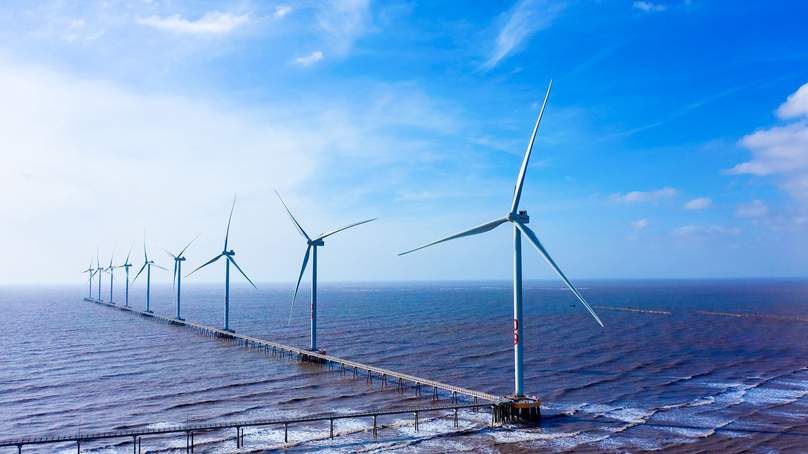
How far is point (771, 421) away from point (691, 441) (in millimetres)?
8175

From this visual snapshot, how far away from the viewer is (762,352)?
61750 millimetres

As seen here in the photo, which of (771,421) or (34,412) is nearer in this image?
(771,421)

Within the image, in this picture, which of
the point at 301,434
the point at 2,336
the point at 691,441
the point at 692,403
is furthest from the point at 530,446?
the point at 2,336

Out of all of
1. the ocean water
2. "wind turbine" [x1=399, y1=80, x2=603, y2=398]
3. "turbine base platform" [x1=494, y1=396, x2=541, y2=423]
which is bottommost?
the ocean water

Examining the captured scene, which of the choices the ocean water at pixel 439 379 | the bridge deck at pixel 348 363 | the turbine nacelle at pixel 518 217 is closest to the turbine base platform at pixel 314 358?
the bridge deck at pixel 348 363

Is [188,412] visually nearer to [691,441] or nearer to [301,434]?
[301,434]

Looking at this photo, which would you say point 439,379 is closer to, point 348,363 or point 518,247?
point 348,363

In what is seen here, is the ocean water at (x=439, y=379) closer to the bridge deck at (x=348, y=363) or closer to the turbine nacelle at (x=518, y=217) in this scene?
the bridge deck at (x=348, y=363)

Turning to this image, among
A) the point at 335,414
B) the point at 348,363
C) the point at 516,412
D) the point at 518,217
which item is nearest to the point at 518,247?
the point at 518,217

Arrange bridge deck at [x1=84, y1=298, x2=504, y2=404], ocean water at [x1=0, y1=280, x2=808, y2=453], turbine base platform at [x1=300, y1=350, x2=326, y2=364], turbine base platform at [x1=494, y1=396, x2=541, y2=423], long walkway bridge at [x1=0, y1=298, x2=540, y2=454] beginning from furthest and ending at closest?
turbine base platform at [x1=300, y1=350, x2=326, y2=364]
bridge deck at [x1=84, y1=298, x2=504, y2=404]
turbine base platform at [x1=494, y1=396, x2=541, y2=423]
ocean water at [x1=0, y1=280, x2=808, y2=453]
long walkway bridge at [x1=0, y1=298, x2=540, y2=454]

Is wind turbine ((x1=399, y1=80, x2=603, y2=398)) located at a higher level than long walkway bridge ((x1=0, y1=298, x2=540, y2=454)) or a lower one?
higher

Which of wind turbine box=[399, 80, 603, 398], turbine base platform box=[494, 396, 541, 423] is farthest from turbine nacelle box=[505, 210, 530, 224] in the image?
turbine base platform box=[494, 396, 541, 423]

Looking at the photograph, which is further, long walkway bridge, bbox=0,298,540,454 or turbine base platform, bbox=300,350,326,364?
turbine base platform, bbox=300,350,326,364

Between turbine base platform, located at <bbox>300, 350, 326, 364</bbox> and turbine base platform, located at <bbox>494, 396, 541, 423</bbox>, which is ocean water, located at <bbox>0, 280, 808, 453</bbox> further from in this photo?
turbine base platform, located at <bbox>300, 350, 326, 364</bbox>
